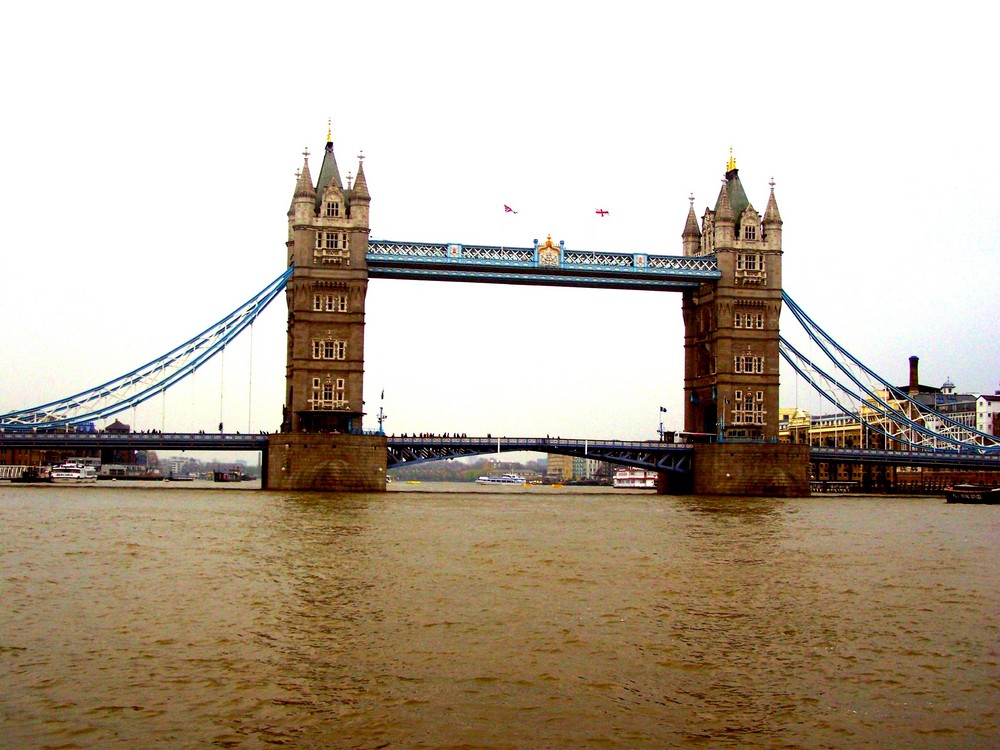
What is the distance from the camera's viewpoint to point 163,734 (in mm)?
13578

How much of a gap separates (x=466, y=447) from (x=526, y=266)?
1394 cm

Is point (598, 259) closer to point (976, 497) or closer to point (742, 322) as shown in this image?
point (742, 322)

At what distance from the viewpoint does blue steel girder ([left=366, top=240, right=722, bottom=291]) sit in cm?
7919

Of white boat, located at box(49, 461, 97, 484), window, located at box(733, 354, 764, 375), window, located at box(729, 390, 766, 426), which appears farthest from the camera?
white boat, located at box(49, 461, 97, 484)

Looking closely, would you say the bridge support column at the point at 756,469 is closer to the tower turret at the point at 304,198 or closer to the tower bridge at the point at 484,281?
the tower bridge at the point at 484,281

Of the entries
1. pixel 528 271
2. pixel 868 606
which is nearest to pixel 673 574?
pixel 868 606

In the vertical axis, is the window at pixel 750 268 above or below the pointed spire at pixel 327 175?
below

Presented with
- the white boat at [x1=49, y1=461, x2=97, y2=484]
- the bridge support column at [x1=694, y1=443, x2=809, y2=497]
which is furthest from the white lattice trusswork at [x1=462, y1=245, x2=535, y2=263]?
the white boat at [x1=49, y1=461, x2=97, y2=484]

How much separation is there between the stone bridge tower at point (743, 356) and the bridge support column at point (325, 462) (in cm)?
Result: 2533

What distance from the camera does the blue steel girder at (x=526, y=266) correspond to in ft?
260

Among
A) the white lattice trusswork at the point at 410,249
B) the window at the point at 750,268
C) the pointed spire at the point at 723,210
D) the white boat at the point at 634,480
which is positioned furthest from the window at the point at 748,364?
the white boat at the point at 634,480

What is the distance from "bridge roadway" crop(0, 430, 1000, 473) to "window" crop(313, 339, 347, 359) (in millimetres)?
6885

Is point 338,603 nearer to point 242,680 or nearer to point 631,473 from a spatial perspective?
point 242,680

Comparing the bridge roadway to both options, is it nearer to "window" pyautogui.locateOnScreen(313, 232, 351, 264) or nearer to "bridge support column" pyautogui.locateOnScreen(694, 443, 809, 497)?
"bridge support column" pyautogui.locateOnScreen(694, 443, 809, 497)
